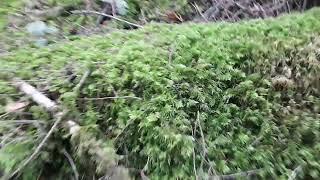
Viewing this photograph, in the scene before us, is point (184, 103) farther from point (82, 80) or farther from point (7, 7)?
point (7, 7)

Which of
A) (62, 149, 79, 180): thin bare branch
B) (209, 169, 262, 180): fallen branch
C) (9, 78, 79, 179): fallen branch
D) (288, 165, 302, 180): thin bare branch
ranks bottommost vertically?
(62, 149, 79, 180): thin bare branch

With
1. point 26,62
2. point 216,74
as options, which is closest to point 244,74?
point 216,74

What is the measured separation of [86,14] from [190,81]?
4.88ft

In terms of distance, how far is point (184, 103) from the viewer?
2.05m

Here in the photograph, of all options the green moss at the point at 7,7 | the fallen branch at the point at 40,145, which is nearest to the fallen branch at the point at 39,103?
the fallen branch at the point at 40,145

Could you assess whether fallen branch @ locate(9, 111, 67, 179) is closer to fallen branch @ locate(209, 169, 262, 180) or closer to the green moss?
fallen branch @ locate(209, 169, 262, 180)

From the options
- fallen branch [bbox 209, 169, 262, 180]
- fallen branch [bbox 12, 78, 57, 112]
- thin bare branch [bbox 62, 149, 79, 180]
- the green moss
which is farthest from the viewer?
the green moss

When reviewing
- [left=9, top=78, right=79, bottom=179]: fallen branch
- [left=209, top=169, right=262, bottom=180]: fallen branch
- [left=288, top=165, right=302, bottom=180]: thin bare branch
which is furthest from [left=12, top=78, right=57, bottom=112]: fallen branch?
[left=288, top=165, right=302, bottom=180]: thin bare branch

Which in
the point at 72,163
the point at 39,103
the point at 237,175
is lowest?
the point at 72,163

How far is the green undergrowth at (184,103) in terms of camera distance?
1.91 meters

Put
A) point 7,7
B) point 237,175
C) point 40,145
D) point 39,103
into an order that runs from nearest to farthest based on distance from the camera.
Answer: point 237,175 → point 40,145 → point 39,103 → point 7,7

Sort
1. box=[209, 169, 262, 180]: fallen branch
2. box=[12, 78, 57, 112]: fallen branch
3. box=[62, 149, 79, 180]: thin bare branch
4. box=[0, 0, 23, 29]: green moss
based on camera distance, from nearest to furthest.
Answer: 1. box=[209, 169, 262, 180]: fallen branch
2. box=[62, 149, 79, 180]: thin bare branch
3. box=[12, 78, 57, 112]: fallen branch
4. box=[0, 0, 23, 29]: green moss

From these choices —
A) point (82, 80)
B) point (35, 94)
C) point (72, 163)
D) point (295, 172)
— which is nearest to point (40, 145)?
point (72, 163)

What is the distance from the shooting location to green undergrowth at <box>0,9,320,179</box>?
1909mm
